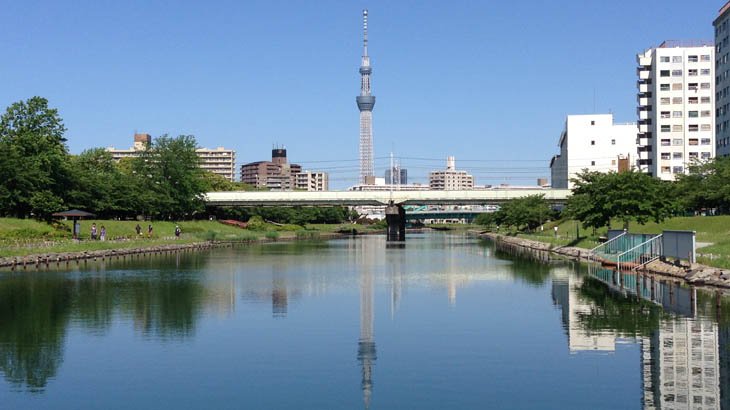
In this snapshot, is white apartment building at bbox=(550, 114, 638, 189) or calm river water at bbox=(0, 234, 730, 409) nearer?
calm river water at bbox=(0, 234, 730, 409)

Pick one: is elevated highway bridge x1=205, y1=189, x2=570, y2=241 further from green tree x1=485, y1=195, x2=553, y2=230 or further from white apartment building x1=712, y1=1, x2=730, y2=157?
white apartment building x1=712, y1=1, x2=730, y2=157

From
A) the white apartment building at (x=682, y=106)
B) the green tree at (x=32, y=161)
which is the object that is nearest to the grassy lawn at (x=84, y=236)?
the green tree at (x=32, y=161)

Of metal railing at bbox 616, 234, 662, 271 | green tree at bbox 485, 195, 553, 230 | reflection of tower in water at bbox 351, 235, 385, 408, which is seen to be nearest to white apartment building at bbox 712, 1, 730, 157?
green tree at bbox 485, 195, 553, 230

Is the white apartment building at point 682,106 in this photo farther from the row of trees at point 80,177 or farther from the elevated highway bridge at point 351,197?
the row of trees at point 80,177

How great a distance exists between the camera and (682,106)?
459ft

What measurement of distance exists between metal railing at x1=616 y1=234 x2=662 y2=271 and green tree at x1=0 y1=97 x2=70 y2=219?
57484 millimetres

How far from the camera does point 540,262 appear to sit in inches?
2670

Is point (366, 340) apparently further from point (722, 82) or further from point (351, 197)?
point (722, 82)

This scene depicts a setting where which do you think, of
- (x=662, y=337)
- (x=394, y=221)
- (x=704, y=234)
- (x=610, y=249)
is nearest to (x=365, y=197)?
(x=394, y=221)

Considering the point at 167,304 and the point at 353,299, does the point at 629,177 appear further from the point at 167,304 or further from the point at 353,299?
the point at 167,304

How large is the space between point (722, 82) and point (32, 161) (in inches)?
3848

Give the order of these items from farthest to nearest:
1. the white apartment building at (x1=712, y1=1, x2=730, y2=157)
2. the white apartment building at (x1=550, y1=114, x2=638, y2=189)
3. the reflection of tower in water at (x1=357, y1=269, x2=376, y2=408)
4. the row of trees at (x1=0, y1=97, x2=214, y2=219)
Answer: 1. the white apartment building at (x1=550, y1=114, x2=638, y2=189)
2. the white apartment building at (x1=712, y1=1, x2=730, y2=157)
3. the row of trees at (x1=0, y1=97, x2=214, y2=219)
4. the reflection of tower in water at (x1=357, y1=269, x2=376, y2=408)

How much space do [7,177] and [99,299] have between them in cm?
5088

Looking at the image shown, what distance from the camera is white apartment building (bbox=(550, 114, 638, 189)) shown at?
554 ft
